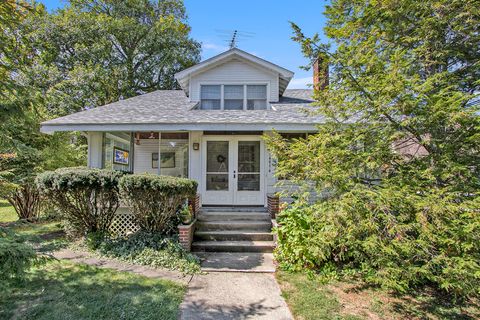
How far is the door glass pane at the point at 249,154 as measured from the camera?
8609 mm

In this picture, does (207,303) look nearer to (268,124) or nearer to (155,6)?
(268,124)

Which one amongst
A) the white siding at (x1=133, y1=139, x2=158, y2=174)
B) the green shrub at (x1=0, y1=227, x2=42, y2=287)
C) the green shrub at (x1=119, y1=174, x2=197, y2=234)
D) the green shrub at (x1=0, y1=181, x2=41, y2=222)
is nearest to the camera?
the green shrub at (x1=0, y1=227, x2=42, y2=287)

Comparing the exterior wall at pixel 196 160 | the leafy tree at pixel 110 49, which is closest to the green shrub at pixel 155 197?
the exterior wall at pixel 196 160

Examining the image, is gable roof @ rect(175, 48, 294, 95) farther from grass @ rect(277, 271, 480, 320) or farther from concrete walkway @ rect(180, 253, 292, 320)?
grass @ rect(277, 271, 480, 320)

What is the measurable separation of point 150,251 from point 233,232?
2.08 metres

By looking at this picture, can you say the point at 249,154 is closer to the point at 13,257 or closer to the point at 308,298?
the point at 308,298

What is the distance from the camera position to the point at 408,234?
3961mm

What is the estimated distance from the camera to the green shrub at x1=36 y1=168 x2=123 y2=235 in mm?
6129

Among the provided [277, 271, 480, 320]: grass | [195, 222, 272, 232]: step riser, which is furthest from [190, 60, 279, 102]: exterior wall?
[277, 271, 480, 320]: grass

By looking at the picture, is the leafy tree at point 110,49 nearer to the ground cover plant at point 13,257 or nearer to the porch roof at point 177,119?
the porch roof at point 177,119

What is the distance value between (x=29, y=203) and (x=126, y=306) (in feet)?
26.2

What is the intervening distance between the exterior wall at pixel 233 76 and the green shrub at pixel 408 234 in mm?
6795

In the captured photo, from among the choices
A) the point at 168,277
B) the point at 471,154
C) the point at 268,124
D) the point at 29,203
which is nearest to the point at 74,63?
the point at 29,203

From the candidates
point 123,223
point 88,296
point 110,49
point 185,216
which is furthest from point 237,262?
point 110,49
